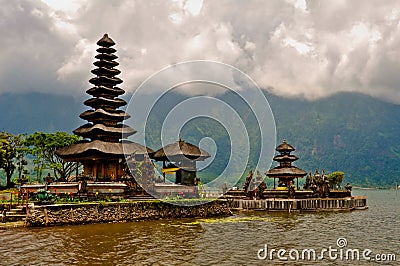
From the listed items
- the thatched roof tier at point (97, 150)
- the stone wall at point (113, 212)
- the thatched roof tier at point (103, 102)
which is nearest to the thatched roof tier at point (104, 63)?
the thatched roof tier at point (103, 102)

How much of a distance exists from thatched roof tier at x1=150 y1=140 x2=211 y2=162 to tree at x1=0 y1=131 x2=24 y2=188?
1063 inches

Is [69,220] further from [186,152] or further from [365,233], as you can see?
[365,233]

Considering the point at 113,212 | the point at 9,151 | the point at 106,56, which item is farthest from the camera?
the point at 9,151

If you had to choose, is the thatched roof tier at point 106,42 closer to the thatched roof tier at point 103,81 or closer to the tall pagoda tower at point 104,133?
the tall pagoda tower at point 104,133

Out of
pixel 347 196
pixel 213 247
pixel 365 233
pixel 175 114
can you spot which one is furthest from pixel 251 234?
pixel 347 196

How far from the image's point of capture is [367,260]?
22766mm

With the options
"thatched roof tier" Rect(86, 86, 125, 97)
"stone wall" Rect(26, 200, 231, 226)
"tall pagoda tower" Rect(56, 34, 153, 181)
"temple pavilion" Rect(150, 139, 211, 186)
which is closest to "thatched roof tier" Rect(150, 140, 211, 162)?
"temple pavilion" Rect(150, 139, 211, 186)

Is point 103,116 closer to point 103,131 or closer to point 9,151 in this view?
point 103,131

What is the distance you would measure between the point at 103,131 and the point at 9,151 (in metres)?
23.5

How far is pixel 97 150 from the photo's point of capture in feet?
152

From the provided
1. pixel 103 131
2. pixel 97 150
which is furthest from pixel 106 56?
pixel 97 150

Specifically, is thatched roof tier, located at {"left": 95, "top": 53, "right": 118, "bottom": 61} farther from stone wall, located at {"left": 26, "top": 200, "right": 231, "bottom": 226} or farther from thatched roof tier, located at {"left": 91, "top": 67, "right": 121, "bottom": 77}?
stone wall, located at {"left": 26, "top": 200, "right": 231, "bottom": 226}

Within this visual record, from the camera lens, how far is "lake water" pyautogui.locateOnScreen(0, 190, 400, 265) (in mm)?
22156

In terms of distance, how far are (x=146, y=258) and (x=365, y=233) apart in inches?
789
